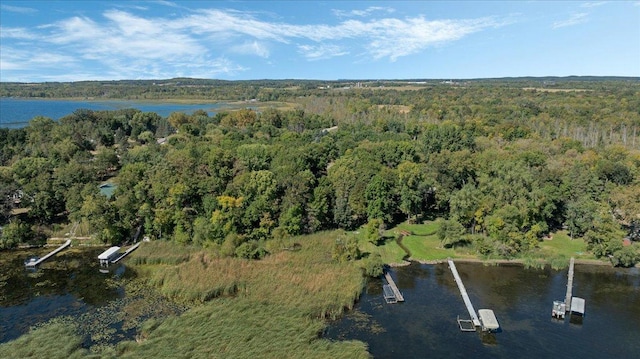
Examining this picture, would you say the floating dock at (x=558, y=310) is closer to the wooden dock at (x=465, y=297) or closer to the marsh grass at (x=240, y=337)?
the wooden dock at (x=465, y=297)

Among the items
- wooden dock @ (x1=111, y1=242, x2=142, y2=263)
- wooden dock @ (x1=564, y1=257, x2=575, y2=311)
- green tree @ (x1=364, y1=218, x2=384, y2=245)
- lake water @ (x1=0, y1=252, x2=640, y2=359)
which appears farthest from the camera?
green tree @ (x1=364, y1=218, x2=384, y2=245)

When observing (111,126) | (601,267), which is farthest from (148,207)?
(111,126)

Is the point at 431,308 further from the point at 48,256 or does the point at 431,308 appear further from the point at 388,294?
the point at 48,256

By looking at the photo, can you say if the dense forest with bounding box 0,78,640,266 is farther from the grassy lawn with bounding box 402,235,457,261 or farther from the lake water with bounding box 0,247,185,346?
the lake water with bounding box 0,247,185,346

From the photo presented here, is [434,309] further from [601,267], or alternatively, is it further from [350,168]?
[350,168]

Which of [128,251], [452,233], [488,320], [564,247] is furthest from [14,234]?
[564,247]

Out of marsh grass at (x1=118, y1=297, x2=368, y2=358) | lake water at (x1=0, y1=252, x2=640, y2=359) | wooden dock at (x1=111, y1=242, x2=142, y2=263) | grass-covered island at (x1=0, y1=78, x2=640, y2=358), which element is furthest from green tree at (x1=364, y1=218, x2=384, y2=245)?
wooden dock at (x1=111, y1=242, x2=142, y2=263)

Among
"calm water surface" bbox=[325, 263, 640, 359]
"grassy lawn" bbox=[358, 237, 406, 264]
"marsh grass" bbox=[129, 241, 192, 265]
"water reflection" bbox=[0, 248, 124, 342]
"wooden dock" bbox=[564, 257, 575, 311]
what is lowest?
"calm water surface" bbox=[325, 263, 640, 359]

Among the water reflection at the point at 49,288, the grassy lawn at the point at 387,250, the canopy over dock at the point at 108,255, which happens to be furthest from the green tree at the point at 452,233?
the canopy over dock at the point at 108,255
